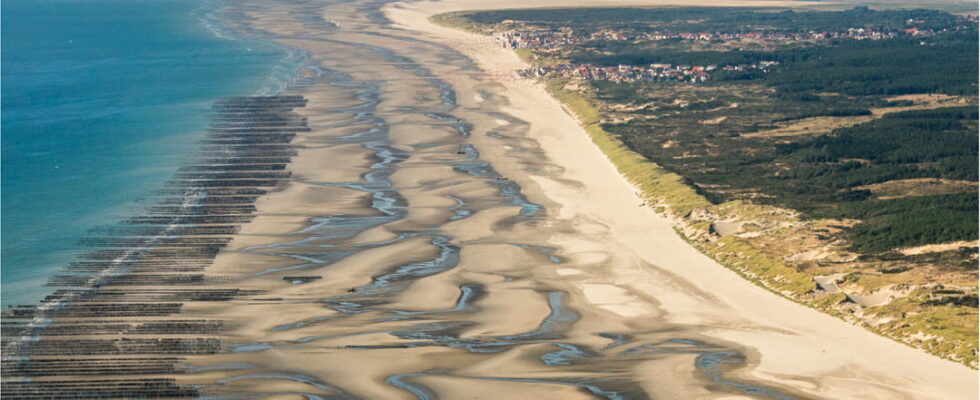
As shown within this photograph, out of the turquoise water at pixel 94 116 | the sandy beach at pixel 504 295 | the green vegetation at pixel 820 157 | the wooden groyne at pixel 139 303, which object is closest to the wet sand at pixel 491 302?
the sandy beach at pixel 504 295

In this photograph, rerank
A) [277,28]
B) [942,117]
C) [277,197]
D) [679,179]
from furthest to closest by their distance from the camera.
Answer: [277,28] → [942,117] → [679,179] → [277,197]

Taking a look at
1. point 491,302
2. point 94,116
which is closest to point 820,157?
point 491,302

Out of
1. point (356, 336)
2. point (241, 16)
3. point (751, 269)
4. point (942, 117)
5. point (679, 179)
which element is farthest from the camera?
→ point (241, 16)

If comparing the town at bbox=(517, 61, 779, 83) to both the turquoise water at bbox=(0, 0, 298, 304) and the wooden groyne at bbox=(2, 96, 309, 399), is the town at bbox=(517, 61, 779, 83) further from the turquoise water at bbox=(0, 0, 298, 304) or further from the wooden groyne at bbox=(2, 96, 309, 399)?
the wooden groyne at bbox=(2, 96, 309, 399)

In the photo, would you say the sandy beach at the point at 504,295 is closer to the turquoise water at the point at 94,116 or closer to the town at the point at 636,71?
the turquoise water at the point at 94,116

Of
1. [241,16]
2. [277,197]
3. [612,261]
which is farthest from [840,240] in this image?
[241,16]

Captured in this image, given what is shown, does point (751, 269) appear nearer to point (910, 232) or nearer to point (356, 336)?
point (910, 232)

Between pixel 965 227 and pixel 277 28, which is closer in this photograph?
pixel 965 227
